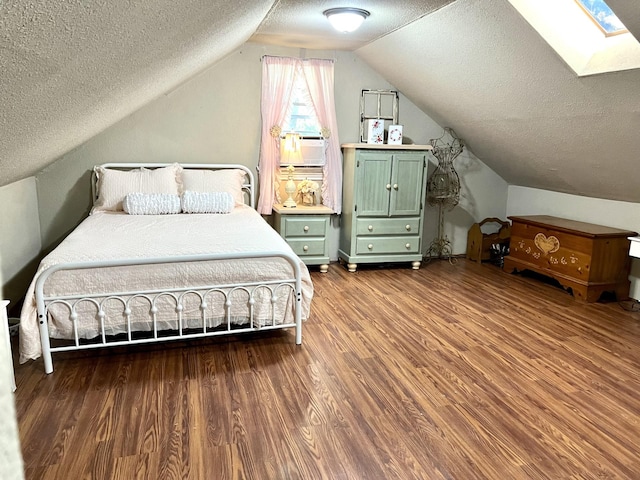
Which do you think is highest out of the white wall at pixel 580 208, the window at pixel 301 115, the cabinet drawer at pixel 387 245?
the window at pixel 301 115

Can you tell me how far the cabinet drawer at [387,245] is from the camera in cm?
485

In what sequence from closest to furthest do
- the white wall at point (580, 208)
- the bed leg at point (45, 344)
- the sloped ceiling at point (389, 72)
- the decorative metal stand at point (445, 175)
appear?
1. the sloped ceiling at point (389, 72)
2. the bed leg at point (45, 344)
3. the white wall at point (580, 208)
4. the decorative metal stand at point (445, 175)

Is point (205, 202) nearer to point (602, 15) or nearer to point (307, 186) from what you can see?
point (307, 186)

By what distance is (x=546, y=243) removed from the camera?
14.5 feet

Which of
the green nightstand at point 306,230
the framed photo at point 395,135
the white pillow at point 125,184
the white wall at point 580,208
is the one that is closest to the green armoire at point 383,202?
the framed photo at point 395,135

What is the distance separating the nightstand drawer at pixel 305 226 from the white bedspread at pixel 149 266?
3.42 feet

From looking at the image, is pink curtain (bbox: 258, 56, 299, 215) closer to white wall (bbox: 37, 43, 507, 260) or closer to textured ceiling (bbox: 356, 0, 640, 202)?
white wall (bbox: 37, 43, 507, 260)

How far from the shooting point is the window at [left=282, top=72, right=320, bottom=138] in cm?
484

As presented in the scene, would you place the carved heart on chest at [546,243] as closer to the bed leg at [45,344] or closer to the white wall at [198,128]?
the white wall at [198,128]

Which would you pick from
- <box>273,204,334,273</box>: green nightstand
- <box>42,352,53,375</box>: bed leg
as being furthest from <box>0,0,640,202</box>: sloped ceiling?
<box>273,204,334,273</box>: green nightstand

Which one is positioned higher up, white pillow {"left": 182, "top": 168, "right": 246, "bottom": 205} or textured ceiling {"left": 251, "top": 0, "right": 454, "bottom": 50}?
textured ceiling {"left": 251, "top": 0, "right": 454, "bottom": 50}

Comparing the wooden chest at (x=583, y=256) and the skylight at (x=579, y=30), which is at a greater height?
the skylight at (x=579, y=30)

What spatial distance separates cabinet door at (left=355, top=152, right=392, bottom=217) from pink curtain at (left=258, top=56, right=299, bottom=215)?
81cm

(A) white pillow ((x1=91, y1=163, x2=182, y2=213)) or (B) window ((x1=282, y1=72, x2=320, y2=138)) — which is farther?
(B) window ((x1=282, y1=72, x2=320, y2=138))
